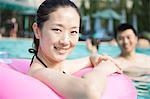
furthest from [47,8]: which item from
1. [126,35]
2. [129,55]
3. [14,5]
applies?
[14,5]

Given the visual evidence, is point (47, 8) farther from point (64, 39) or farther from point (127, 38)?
point (127, 38)

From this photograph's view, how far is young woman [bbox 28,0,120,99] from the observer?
1.76 m

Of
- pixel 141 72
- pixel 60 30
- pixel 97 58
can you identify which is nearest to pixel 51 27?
pixel 60 30

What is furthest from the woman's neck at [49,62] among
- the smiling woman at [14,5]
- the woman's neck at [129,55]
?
the smiling woman at [14,5]

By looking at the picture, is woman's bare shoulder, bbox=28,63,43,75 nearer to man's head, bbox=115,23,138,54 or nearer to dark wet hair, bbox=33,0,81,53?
dark wet hair, bbox=33,0,81,53

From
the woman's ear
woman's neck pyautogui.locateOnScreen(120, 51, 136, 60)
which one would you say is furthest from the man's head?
the woman's ear

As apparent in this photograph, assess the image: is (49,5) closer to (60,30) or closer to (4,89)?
(60,30)

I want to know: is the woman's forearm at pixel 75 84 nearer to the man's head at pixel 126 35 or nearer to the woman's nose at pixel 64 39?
A: the woman's nose at pixel 64 39

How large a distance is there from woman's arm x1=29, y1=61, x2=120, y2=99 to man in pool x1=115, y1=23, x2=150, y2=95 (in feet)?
7.29

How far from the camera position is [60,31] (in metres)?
1.98

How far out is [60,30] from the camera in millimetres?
1979

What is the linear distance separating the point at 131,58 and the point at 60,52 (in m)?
3.06

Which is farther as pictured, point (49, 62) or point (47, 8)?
point (49, 62)

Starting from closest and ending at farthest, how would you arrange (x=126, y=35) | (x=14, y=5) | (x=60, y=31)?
1. (x=60, y=31)
2. (x=126, y=35)
3. (x=14, y=5)
